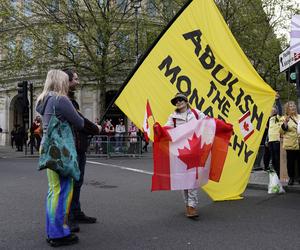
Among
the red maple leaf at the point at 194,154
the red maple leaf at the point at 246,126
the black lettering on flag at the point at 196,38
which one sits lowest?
the red maple leaf at the point at 194,154

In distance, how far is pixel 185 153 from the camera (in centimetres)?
651

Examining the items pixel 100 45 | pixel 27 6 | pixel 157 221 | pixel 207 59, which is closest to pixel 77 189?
pixel 157 221

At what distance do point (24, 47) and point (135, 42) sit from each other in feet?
20.7

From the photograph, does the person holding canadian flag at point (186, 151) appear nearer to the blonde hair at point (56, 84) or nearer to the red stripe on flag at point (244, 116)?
the red stripe on flag at point (244, 116)

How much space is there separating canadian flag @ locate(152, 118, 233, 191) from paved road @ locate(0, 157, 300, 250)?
1.76ft

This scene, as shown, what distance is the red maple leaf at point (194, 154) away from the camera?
21.2ft

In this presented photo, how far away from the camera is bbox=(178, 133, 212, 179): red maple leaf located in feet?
21.2

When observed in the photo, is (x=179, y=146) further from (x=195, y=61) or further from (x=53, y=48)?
(x=53, y=48)

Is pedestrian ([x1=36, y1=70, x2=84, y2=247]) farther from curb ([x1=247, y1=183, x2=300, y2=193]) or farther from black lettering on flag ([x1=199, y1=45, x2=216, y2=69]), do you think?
curb ([x1=247, y1=183, x2=300, y2=193])

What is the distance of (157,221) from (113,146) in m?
13.7

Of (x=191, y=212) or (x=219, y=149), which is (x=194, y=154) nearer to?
(x=219, y=149)

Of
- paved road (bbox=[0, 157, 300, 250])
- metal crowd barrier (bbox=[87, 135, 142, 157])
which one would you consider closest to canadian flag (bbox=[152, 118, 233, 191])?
paved road (bbox=[0, 157, 300, 250])

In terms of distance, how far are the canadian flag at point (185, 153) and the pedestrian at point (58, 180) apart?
1629mm

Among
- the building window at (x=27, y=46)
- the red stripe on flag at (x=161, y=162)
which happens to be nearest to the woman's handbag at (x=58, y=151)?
the red stripe on flag at (x=161, y=162)
